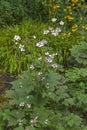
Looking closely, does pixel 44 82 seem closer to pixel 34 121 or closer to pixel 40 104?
pixel 40 104

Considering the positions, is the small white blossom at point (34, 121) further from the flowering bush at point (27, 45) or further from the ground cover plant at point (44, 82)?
the flowering bush at point (27, 45)

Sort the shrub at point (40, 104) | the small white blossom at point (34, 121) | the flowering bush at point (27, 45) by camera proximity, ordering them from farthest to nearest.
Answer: the flowering bush at point (27, 45), the shrub at point (40, 104), the small white blossom at point (34, 121)

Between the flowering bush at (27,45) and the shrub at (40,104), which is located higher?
the shrub at (40,104)

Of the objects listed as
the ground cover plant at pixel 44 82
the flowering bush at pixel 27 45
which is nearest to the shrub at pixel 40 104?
the ground cover plant at pixel 44 82

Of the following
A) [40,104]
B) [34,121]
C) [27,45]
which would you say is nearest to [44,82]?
[40,104]

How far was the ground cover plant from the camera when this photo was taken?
220 inches

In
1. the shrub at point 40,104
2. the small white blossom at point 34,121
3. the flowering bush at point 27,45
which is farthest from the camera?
the flowering bush at point 27,45

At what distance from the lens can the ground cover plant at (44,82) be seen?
18.3ft

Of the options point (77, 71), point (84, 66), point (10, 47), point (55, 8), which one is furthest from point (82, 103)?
point (55, 8)

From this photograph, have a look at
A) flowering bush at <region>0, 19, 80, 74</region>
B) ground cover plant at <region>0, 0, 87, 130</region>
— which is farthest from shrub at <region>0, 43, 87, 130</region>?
flowering bush at <region>0, 19, 80, 74</region>

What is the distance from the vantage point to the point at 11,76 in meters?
7.08

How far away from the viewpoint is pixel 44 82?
5.73 meters

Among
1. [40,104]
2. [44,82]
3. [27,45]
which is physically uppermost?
[44,82]

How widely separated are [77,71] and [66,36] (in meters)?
1.48
